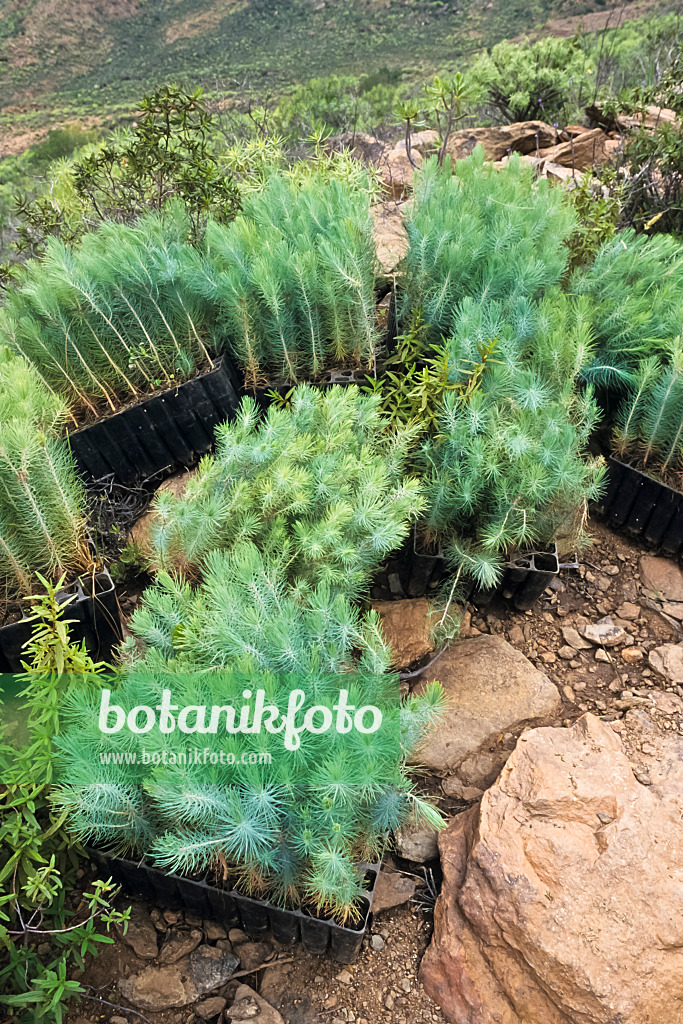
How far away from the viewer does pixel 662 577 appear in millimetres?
2574

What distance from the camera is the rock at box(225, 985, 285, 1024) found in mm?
1556

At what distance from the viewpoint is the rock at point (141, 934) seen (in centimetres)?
168

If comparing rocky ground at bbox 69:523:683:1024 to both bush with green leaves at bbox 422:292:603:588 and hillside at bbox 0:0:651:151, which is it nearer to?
bush with green leaves at bbox 422:292:603:588

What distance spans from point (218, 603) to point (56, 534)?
88 centimetres

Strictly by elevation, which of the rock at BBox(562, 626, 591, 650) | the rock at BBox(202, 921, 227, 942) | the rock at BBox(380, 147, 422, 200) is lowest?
the rock at BBox(562, 626, 591, 650)

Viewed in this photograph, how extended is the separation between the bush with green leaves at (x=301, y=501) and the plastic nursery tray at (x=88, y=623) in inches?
13.3

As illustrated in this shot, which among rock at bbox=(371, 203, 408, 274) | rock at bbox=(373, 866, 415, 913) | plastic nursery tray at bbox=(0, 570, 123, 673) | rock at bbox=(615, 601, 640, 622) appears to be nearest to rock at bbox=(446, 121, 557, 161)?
rock at bbox=(371, 203, 408, 274)

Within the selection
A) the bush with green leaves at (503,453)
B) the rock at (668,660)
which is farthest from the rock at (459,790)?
the rock at (668,660)

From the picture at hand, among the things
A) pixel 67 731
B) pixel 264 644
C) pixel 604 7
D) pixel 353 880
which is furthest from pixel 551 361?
pixel 604 7

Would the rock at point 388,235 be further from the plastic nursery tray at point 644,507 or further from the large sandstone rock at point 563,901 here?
the large sandstone rock at point 563,901

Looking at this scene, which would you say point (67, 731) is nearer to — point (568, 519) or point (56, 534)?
point (56, 534)

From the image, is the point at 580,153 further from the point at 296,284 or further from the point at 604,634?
the point at 604,634

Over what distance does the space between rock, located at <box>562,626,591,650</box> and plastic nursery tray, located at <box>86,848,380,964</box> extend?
1.21 m

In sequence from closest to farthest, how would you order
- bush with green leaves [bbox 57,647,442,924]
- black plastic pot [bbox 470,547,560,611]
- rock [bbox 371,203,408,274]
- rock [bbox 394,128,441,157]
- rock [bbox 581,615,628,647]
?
bush with green leaves [bbox 57,647,442,924], black plastic pot [bbox 470,547,560,611], rock [bbox 581,615,628,647], rock [bbox 371,203,408,274], rock [bbox 394,128,441,157]
